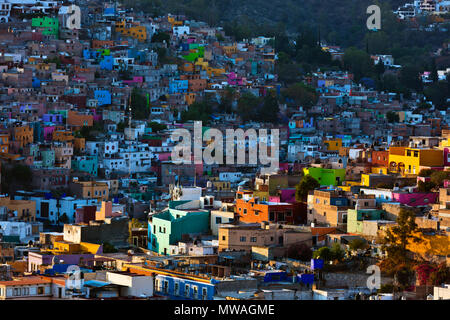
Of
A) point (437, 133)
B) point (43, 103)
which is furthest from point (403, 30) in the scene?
point (43, 103)

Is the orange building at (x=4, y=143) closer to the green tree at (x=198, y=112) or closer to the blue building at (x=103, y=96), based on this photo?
the blue building at (x=103, y=96)

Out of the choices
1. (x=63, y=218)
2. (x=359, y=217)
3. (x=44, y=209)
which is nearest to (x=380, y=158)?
(x=359, y=217)

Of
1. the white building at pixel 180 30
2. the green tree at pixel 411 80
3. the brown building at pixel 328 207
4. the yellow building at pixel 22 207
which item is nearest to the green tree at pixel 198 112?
the white building at pixel 180 30

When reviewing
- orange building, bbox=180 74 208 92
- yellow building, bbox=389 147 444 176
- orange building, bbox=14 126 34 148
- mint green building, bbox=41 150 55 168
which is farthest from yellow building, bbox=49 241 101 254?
orange building, bbox=180 74 208 92

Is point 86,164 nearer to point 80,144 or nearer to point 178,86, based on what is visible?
point 80,144
